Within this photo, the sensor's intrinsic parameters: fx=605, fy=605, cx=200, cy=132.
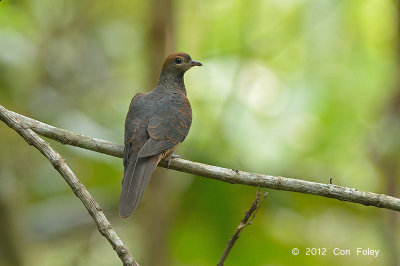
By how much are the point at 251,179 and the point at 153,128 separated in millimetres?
1291

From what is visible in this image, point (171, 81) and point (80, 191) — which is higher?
point (171, 81)

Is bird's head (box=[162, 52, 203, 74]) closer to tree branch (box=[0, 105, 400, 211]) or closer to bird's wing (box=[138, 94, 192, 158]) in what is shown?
bird's wing (box=[138, 94, 192, 158])

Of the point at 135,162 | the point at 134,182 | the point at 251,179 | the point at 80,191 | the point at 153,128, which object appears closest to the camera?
the point at 80,191

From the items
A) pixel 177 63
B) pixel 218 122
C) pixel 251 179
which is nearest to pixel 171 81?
pixel 177 63

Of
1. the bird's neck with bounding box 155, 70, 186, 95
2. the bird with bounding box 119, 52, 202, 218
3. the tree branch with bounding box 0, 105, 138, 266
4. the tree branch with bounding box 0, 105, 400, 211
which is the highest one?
the bird's neck with bounding box 155, 70, 186, 95

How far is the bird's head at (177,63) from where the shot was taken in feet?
18.6

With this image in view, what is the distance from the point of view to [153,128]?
4676 millimetres

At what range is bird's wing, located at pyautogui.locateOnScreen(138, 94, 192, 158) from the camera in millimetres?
4418

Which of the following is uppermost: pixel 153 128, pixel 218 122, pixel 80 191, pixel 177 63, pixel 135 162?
pixel 177 63

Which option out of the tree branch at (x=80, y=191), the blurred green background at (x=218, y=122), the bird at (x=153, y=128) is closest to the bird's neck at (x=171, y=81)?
the bird at (x=153, y=128)

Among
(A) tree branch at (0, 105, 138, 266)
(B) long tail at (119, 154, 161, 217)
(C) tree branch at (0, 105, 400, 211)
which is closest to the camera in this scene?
(A) tree branch at (0, 105, 138, 266)

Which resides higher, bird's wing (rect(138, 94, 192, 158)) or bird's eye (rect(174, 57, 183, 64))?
bird's eye (rect(174, 57, 183, 64))

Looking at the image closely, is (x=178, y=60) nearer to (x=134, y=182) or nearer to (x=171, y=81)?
(x=171, y=81)

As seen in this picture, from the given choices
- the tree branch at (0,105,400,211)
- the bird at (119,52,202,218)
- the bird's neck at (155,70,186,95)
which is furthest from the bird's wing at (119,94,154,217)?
the bird's neck at (155,70,186,95)
